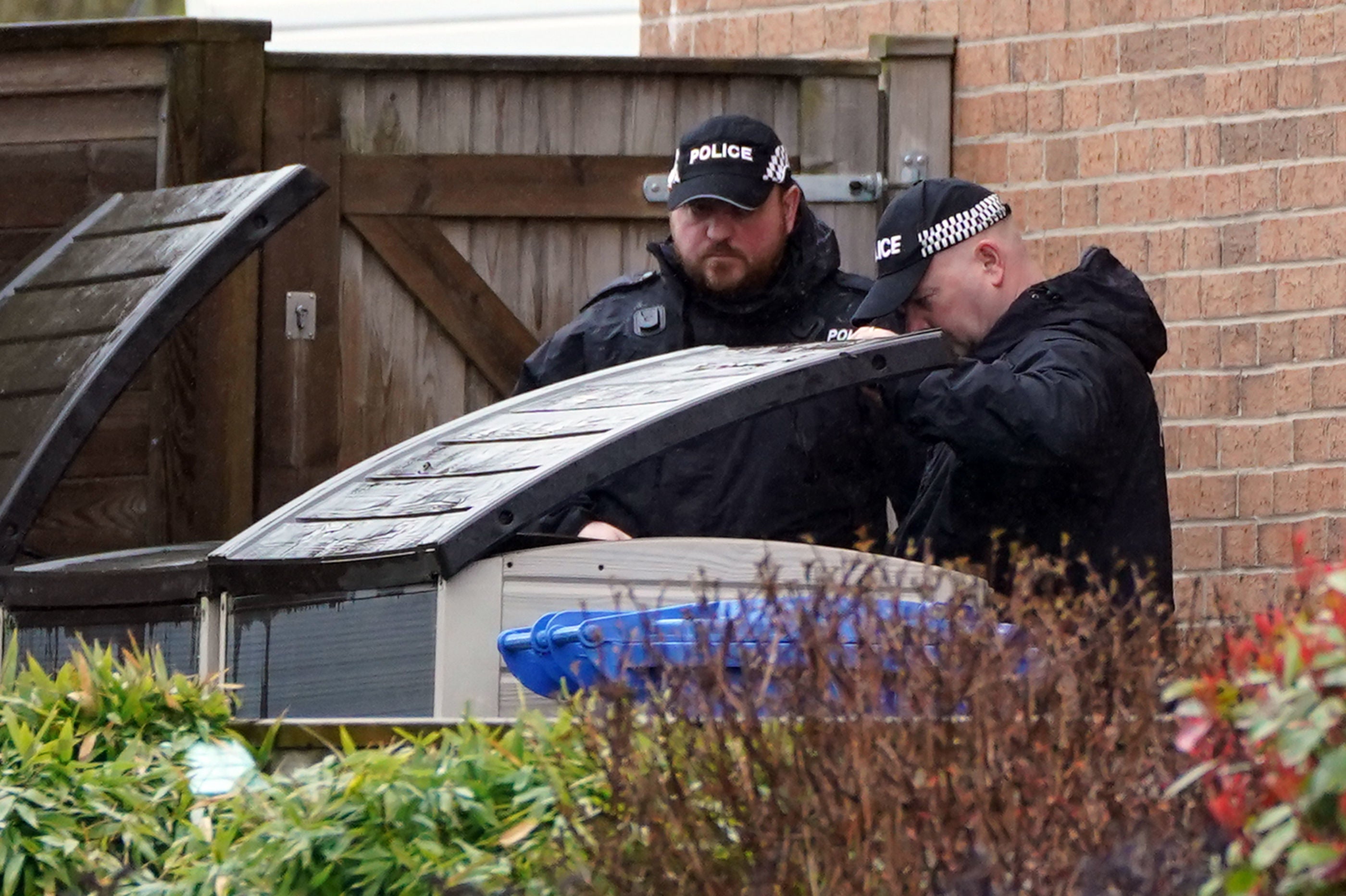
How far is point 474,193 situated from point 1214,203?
2.10 m

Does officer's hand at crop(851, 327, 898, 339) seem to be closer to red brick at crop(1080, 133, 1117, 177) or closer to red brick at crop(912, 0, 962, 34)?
red brick at crop(1080, 133, 1117, 177)

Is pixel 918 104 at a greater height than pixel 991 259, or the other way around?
pixel 918 104

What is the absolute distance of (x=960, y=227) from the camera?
481cm

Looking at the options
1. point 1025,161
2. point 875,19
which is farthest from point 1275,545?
point 875,19

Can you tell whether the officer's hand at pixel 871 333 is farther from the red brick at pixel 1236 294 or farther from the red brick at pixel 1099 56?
the red brick at pixel 1099 56

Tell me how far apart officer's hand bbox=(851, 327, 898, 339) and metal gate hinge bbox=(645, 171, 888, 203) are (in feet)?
5.83

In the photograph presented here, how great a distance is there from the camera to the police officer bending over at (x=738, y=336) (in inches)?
193

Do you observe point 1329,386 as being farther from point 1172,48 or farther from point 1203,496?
point 1172,48

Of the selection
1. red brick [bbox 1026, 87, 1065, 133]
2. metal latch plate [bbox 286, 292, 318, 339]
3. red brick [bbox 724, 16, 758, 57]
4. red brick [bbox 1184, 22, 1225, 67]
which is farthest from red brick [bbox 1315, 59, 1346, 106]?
metal latch plate [bbox 286, 292, 318, 339]

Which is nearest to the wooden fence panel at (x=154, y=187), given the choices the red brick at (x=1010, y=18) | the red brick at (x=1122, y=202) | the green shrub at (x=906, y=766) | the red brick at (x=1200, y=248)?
the red brick at (x=1010, y=18)

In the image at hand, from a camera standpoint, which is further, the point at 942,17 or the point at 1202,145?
the point at 942,17

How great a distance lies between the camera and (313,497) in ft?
14.6

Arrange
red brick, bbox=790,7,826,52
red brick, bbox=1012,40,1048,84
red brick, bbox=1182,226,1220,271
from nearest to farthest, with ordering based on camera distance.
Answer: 1. red brick, bbox=1182,226,1220,271
2. red brick, bbox=1012,40,1048,84
3. red brick, bbox=790,7,826,52

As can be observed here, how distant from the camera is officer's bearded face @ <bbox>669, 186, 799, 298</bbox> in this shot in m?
5.16
